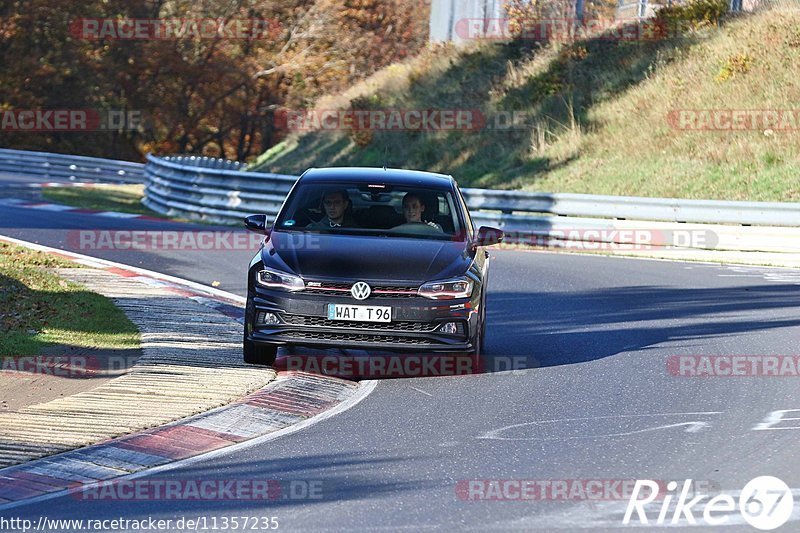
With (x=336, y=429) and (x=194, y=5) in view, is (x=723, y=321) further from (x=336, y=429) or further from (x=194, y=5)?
(x=194, y=5)

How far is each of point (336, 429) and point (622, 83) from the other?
87.5 feet

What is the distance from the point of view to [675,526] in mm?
6570

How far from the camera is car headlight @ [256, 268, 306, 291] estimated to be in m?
10.9

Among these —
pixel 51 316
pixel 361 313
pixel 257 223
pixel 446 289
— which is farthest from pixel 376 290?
pixel 51 316

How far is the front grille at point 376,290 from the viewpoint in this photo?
10.8 meters

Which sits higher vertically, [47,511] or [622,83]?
[622,83]

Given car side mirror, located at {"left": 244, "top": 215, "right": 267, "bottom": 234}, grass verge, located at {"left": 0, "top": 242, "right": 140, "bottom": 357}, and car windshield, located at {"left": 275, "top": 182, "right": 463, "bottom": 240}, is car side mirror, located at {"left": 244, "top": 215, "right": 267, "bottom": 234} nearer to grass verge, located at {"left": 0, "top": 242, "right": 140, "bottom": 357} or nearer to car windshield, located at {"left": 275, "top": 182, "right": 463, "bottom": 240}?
car windshield, located at {"left": 275, "top": 182, "right": 463, "bottom": 240}

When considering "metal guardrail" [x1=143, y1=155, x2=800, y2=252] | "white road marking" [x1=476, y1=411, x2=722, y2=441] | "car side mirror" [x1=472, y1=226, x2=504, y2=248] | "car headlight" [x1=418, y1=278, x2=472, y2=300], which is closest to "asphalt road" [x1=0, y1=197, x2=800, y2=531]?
"white road marking" [x1=476, y1=411, x2=722, y2=441]

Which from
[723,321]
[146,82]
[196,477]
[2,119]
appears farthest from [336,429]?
[146,82]

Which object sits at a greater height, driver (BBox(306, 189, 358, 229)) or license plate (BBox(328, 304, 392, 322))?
driver (BBox(306, 189, 358, 229))

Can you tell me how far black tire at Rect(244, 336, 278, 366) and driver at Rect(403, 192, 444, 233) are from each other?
1.78 metres

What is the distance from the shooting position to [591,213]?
2350 cm

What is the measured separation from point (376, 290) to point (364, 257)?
404mm

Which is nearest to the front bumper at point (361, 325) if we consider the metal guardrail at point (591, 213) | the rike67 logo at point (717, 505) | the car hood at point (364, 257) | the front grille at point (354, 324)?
the front grille at point (354, 324)
